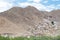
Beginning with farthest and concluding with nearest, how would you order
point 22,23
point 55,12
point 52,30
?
point 55,12
point 22,23
point 52,30

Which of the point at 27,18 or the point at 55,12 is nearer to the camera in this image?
the point at 27,18

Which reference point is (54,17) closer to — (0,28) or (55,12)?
(55,12)

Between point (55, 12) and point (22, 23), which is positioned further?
point (55, 12)

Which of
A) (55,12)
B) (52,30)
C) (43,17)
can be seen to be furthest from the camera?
(55,12)

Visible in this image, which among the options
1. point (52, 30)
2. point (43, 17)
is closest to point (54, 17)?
point (43, 17)

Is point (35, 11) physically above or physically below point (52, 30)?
above

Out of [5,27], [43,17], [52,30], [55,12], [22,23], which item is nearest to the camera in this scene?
[52,30]

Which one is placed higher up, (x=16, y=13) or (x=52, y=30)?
(x=16, y=13)

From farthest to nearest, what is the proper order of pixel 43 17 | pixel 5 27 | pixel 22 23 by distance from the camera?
pixel 43 17 < pixel 22 23 < pixel 5 27

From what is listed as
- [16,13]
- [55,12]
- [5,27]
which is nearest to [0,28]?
[5,27]
